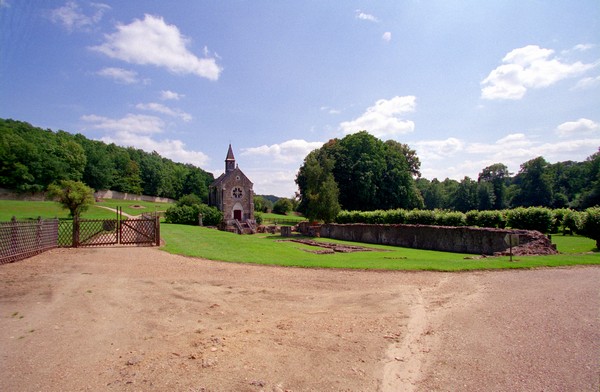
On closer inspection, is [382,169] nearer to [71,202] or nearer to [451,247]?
[451,247]

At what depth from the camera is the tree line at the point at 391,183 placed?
173 ft

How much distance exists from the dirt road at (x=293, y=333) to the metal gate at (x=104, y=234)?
807 centimetres

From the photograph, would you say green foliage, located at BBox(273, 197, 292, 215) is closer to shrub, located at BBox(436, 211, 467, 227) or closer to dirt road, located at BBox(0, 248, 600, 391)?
shrub, located at BBox(436, 211, 467, 227)

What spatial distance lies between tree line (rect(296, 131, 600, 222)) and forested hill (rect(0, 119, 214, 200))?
49.1 meters

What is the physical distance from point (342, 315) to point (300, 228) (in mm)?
42530

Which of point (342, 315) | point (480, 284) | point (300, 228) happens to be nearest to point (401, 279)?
point (480, 284)

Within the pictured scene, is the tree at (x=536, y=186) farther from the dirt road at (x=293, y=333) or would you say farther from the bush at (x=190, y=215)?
the dirt road at (x=293, y=333)

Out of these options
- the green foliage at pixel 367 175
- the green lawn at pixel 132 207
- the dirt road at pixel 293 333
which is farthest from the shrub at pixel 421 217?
the green lawn at pixel 132 207

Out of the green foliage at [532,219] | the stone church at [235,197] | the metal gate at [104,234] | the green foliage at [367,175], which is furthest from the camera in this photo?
the green foliage at [367,175]

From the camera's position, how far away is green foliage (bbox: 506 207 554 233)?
2673 cm

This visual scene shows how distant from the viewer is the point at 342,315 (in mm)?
8180

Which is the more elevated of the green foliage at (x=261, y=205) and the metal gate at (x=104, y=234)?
the green foliage at (x=261, y=205)

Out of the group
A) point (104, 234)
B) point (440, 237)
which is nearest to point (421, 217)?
point (440, 237)

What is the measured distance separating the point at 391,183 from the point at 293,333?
55849 millimetres
